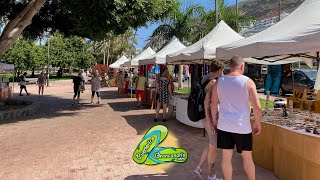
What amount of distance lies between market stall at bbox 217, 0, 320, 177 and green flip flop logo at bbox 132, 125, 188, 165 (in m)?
1.47

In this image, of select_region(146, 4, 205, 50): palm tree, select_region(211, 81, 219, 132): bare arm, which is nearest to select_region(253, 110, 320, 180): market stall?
select_region(211, 81, 219, 132): bare arm

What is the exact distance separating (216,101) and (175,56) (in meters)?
6.64

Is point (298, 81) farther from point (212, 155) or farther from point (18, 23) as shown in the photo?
point (212, 155)

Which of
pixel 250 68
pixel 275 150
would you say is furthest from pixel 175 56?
pixel 250 68

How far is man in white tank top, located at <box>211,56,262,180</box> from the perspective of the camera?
4066 mm

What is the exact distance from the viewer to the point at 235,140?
13.6 ft

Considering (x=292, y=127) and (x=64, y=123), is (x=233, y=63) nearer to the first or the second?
(x=292, y=127)

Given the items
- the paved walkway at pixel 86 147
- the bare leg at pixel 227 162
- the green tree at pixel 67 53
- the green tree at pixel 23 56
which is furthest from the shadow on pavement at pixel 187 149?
the green tree at pixel 67 53

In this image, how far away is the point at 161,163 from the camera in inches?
238

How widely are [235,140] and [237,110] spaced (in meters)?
0.38

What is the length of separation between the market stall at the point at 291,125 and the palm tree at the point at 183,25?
16.0m

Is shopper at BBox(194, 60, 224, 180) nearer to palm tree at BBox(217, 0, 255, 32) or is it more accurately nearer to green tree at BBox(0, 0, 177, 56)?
green tree at BBox(0, 0, 177, 56)

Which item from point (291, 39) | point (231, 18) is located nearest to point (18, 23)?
point (291, 39)

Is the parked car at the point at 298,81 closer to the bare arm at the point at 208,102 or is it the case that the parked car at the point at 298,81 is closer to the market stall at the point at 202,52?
the market stall at the point at 202,52
